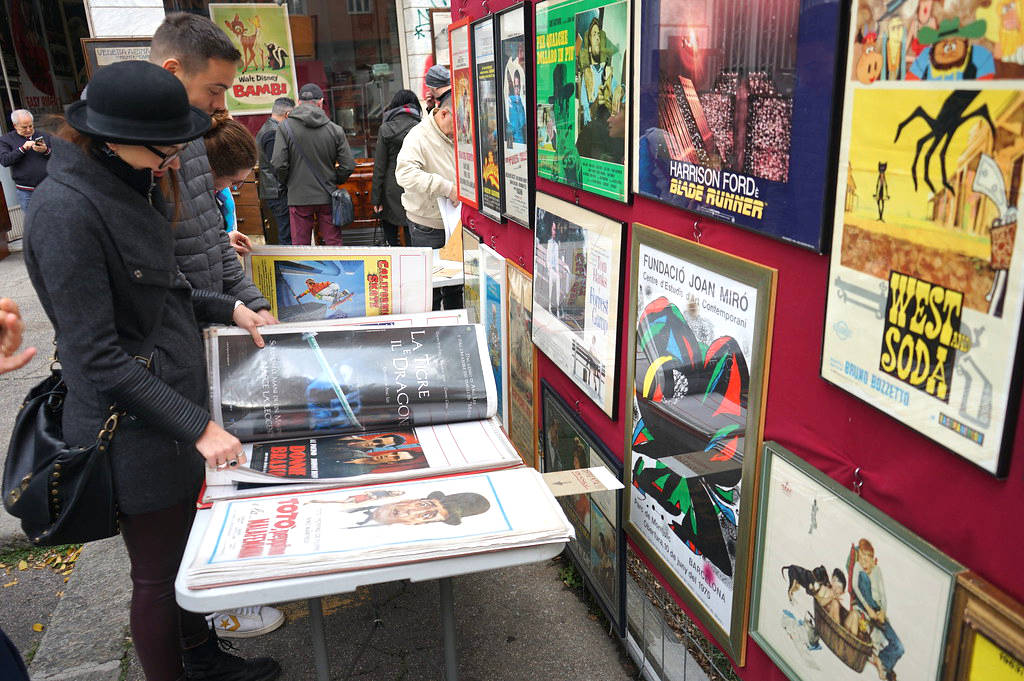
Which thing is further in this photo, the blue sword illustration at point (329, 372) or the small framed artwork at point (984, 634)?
the blue sword illustration at point (329, 372)

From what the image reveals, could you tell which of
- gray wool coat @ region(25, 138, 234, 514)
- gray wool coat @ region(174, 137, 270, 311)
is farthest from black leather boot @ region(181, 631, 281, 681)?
gray wool coat @ region(174, 137, 270, 311)

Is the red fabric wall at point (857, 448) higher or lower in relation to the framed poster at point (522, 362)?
higher

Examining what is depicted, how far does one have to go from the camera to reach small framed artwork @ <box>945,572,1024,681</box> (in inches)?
36.6

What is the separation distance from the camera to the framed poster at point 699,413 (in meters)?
1.46

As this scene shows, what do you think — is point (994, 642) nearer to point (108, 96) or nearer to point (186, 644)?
point (108, 96)

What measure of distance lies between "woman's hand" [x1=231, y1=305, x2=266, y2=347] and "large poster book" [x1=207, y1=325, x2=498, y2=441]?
2 cm

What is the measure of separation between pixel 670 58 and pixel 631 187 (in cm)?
33

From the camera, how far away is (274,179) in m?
7.40

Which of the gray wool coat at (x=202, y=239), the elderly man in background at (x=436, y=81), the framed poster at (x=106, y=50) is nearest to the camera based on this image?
the gray wool coat at (x=202, y=239)

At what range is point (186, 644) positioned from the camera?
2230 millimetres

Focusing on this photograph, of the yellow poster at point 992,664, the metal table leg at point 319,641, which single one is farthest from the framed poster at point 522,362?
the yellow poster at point 992,664

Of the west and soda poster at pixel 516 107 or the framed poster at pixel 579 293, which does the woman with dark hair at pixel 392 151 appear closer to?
the west and soda poster at pixel 516 107

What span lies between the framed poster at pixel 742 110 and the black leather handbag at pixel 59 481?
3.99 ft

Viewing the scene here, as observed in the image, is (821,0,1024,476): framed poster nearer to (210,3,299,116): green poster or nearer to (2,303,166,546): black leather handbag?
(2,303,166,546): black leather handbag
